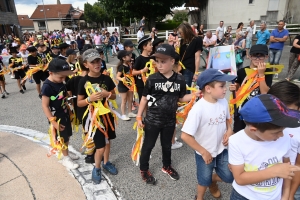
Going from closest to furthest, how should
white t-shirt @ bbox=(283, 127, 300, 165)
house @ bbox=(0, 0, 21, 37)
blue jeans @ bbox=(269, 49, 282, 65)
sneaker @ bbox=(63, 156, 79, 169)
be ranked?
white t-shirt @ bbox=(283, 127, 300, 165), sneaker @ bbox=(63, 156, 79, 169), blue jeans @ bbox=(269, 49, 282, 65), house @ bbox=(0, 0, 21, 37)

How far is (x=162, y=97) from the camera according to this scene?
2689 mm

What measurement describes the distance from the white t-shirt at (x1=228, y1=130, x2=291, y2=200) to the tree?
24542mm

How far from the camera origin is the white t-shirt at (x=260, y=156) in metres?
1.50

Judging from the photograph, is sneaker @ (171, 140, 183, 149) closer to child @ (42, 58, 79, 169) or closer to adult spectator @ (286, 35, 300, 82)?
child @ (42, 58, 79, 169)

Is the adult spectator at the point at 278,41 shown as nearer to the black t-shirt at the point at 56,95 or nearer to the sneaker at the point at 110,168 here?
the sneaker at the point at 110,168

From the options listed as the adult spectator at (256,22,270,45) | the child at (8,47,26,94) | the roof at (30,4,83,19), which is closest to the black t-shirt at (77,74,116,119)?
the child at (8,47,26,94)

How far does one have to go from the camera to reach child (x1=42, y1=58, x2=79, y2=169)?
2.92m

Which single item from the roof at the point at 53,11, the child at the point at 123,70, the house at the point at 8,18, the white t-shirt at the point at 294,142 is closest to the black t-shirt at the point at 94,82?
the child at the point at 123,70

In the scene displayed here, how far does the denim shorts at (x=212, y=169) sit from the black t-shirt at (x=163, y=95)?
0.69 m

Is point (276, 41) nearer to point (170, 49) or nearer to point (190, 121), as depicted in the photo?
point (170, 49)

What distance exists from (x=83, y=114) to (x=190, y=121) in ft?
5.49

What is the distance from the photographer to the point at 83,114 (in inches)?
120

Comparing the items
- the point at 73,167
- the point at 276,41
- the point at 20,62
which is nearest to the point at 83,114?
the point at 73,167

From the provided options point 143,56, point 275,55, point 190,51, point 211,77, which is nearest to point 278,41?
point 275,55
